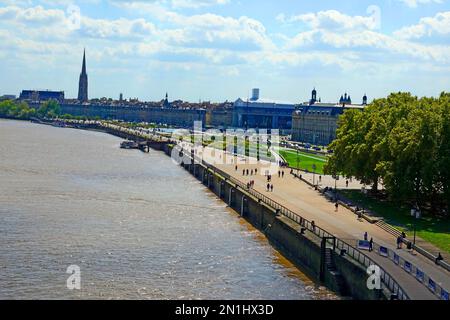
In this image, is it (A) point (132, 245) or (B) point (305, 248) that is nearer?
(B) point (305, 248)

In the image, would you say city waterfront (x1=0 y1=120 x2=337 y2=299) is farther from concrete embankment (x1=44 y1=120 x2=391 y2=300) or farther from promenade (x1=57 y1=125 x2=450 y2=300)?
promenade (x1=57 y1=125 x2=450 y2=300)

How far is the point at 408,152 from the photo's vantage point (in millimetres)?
60281

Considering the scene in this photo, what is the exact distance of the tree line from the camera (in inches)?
2323

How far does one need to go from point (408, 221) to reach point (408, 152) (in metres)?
7.01

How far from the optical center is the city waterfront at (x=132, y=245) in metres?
41.7

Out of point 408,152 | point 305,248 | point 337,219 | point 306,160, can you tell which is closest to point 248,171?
point 306,160

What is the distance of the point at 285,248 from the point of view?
5325 centimetres

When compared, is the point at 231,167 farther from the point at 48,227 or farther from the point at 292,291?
the point at 292,291

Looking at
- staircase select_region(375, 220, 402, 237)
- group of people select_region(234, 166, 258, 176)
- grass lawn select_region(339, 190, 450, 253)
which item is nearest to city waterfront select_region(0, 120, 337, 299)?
group of people select_region(234, 166, 258, 176)

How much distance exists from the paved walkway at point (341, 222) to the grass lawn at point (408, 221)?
1.92 meters

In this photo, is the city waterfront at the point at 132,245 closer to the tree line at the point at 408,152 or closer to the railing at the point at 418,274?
the railing at the point at 418,274

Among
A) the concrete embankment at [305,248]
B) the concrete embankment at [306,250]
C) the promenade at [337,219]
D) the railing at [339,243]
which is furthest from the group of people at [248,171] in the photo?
the concrete embankment at [306,250]

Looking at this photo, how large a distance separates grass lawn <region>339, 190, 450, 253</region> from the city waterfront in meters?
8.56

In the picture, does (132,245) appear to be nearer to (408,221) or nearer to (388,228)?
(388,228)
